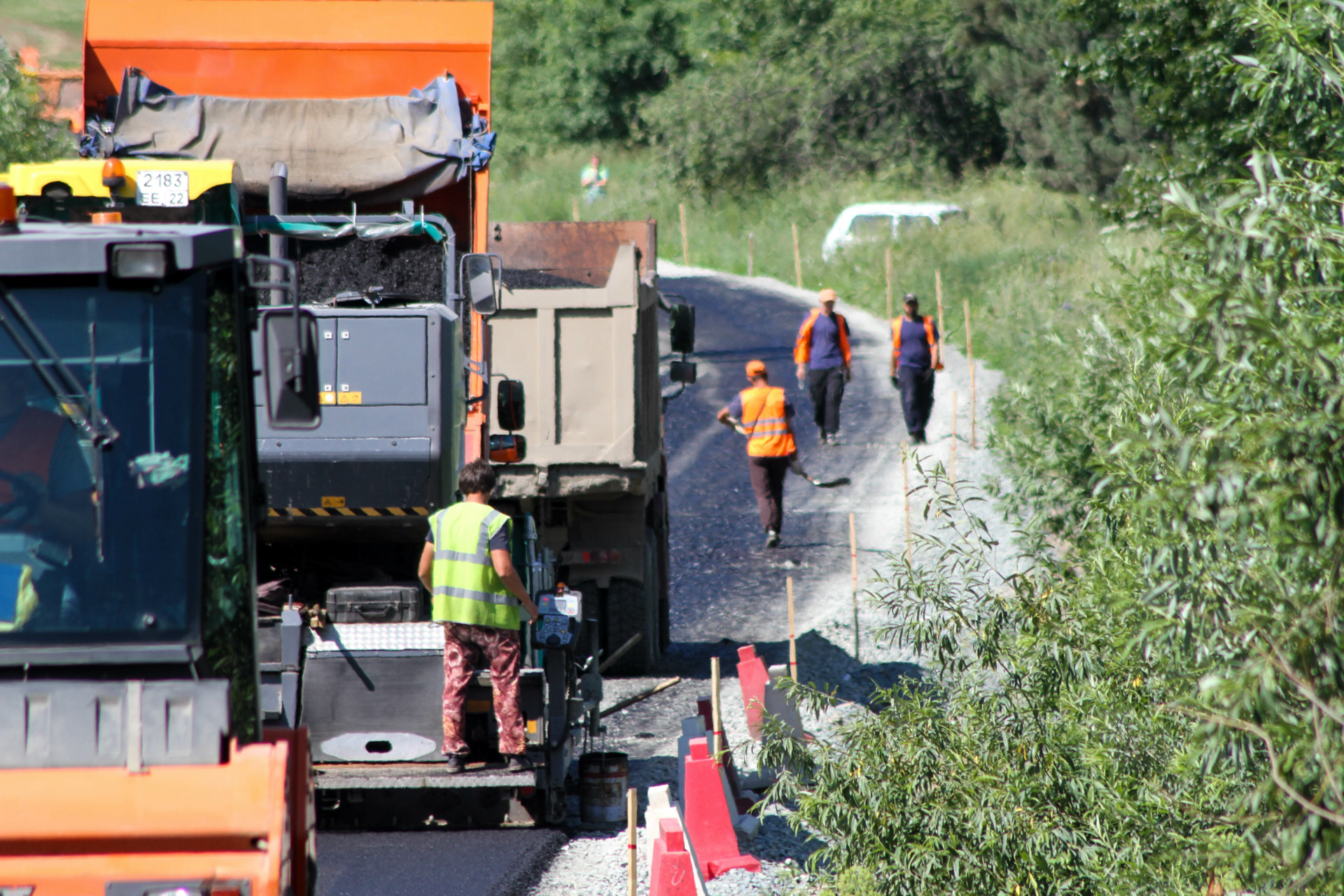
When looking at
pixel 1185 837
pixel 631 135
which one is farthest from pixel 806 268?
pixel 1185 837

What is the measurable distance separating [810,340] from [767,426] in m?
3.30

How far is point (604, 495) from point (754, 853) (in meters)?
3.10

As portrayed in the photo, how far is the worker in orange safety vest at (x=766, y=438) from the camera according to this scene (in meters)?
13.1

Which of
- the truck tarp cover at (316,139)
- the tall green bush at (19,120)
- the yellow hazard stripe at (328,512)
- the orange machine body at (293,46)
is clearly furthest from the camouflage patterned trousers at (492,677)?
the tall green bush at (19,120)

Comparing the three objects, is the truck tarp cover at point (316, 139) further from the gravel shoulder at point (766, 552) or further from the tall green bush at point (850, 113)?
the tall green bush at point (850, 113)

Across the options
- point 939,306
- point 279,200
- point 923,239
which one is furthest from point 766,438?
point 923,239

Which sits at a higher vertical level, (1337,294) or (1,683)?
(1337,294)

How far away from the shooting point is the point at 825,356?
637 inches

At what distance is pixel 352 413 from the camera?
22.7 ft

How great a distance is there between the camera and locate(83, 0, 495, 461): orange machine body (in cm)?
911

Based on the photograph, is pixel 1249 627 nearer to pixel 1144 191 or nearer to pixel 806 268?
pixel 1144 191

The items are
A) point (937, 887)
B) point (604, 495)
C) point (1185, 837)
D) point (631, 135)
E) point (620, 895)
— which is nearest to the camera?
point (1185, 837)

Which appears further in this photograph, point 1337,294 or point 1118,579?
point 1118,579

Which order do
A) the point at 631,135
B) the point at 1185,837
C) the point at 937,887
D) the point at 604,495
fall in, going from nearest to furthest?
the point at 1185,837, the point at 937,887, the point at 604,495, the point at 631,135
